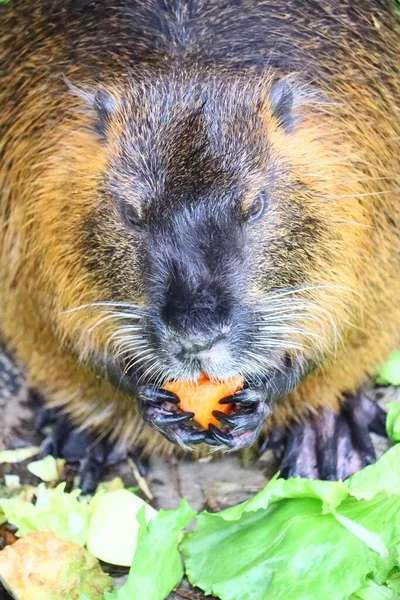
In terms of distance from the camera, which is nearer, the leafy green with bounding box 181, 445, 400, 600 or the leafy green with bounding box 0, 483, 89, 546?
the leafy green with bounding box 181, 445, 400, 600

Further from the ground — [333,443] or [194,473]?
[333,443]

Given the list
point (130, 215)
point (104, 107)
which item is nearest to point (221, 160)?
Answer: point (130, 215)

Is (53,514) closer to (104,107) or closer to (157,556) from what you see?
(157,556)

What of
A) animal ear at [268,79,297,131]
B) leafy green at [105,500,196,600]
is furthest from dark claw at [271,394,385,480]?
animal ear at [268,79,297,131]

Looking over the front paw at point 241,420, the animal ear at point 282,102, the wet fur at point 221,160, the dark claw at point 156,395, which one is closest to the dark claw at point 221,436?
the front paw at point 241,420

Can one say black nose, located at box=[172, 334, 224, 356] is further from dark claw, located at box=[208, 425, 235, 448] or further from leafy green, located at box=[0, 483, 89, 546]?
leafy green, located at box=[0, 483, 89, 546]

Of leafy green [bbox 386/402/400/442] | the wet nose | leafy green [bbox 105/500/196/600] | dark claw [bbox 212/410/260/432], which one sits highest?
the wet nose
